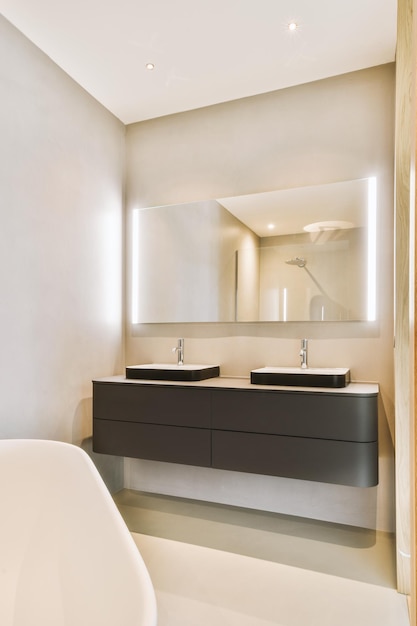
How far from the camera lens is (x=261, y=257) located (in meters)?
2.69

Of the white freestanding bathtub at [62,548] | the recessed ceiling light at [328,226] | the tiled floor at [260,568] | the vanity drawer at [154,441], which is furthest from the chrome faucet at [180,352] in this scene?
the white freestanding bathtub at [62,548]

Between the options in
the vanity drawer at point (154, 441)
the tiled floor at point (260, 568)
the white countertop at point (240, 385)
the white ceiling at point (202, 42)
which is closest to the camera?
the tiled floor at point (260, 568)

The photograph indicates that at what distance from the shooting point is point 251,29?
214 cm

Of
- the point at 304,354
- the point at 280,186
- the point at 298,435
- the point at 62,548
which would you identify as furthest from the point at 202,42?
the point at 62,548

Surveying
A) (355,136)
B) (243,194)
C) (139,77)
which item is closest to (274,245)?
(243,194)

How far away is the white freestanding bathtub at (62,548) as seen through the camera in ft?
3.83

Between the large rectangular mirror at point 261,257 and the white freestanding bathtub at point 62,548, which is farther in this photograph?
the large rectangular mirror at point 261,257

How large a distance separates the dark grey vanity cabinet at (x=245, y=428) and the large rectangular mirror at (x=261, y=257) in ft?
1.83

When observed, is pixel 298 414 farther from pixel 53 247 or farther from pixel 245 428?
pixel 53 247

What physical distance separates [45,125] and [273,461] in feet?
7.02

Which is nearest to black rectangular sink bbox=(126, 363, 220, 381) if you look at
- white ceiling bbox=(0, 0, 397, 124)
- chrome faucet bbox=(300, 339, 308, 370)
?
chrome faucet bbox=(300, 339, 308, 370)

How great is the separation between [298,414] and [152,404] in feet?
2.64

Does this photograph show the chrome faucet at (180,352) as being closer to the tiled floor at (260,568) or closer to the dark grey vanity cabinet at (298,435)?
the dark grey vanity cabinet at (298,435)

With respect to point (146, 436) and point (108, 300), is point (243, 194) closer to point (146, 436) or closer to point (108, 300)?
point (108, 300)
